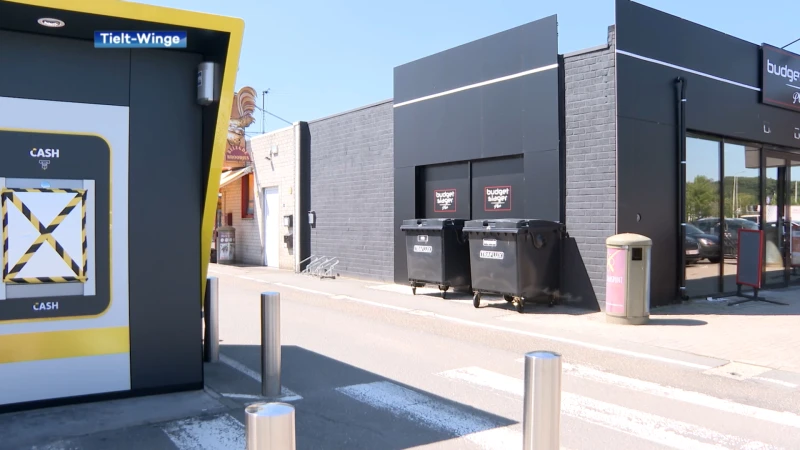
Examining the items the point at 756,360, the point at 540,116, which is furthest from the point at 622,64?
the point at 756,360

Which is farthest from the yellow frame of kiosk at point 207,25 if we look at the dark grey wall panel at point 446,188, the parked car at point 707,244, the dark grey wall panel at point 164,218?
the parked car at point 707,244

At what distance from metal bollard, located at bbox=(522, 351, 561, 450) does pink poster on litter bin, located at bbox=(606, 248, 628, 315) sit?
6.57 metres

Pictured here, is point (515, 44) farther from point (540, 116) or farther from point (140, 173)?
point (140, 173)

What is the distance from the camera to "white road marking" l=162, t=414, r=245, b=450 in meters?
4.37

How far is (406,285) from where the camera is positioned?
47.3 feet

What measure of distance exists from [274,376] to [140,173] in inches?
84.0

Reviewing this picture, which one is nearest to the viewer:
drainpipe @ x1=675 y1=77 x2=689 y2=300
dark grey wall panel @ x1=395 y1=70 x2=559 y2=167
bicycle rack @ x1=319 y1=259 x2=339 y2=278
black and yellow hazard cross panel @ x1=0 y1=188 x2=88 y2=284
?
→ black and yellow hazard cross panel @ x1=0 y1=188 x2=88 y2=284

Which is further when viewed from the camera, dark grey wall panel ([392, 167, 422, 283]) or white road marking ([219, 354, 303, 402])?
dark grey wall panel ([392, 167, 422, 283])

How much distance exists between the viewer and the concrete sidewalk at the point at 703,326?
7676 mm

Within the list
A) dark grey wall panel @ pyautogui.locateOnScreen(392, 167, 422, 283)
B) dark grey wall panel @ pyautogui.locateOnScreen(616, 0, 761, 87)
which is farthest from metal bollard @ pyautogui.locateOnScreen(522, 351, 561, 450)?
dark grey wall panel @ pyautogui.locateOnScreen(392, 167, 422, 283)

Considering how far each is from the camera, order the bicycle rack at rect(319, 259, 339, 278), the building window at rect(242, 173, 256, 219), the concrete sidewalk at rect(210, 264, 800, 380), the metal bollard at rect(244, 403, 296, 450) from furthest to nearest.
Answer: the building window at rect(242, 173, 256, 219) < the bicycle rack at rect(319, 259, 339, 278) < the concrete sidewalk at rect(210, 264, 800, 380) < the metal bollard at rect(244, 403, 296, 450)

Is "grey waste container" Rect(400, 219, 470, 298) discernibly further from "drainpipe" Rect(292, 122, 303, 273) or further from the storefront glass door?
the storefront glass door

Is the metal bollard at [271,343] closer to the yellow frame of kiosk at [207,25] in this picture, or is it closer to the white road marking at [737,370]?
the yellow frame of kiosk at [207,25]

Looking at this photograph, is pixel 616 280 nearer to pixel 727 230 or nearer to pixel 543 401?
pixel 727 230
